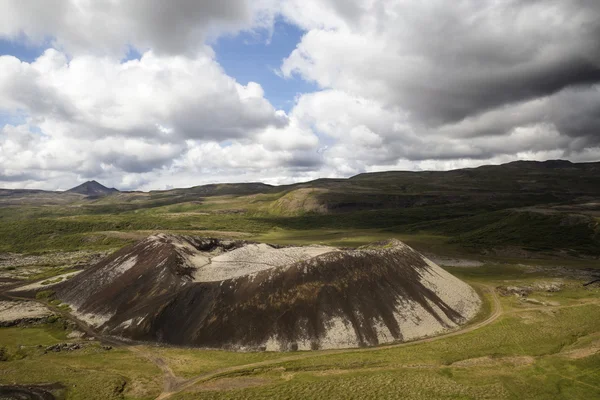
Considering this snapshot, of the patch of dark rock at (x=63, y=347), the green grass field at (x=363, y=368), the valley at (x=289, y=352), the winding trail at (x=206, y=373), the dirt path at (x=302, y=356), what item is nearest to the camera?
the green grass field at (x=363, y=368)

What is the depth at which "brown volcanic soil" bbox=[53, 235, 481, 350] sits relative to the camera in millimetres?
45250

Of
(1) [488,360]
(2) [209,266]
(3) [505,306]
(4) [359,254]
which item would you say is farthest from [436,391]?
(2) [209,266]

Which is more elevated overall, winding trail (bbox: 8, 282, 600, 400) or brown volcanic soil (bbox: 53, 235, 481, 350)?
brown volcanic soil (bbox: 53, 235, 481, 350)

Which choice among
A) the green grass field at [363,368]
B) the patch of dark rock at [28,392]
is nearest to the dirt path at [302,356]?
the green grass field at [363,368]

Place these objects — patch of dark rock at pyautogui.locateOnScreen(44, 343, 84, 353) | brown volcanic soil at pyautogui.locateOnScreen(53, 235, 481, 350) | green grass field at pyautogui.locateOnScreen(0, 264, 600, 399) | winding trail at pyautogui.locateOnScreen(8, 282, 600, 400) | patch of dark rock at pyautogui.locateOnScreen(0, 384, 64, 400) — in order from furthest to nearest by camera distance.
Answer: brown volcanic soil at pyautogui.locateOnScreen(53, 235, 481, 350), patch of dark rock at pyautogui.locateOnScreen(44, 343, 84, 353), winding trail at pyautogui.locateOnScreen(8, 282, 600, 400), green grass field at pyautogui.locateOnScreen(0, 264, 600, 399), patch of dark rock at pyautogui.locateOnScreen(0, 384, 64, 400)

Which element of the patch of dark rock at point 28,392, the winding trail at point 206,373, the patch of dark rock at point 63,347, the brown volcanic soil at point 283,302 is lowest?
the winding trail at point 206,373

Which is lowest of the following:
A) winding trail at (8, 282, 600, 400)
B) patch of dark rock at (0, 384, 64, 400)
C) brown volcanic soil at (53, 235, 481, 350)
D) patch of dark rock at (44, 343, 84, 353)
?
winding trail at (8, 282, 600, 400)

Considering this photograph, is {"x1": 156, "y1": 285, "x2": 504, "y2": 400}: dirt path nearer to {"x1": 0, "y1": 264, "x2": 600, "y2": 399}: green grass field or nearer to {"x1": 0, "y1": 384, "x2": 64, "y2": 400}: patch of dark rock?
{"x1": 0, "y1": 264, "x2": 600, "y2": 399}: green grass field

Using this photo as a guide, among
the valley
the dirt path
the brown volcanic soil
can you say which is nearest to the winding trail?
the dirt path

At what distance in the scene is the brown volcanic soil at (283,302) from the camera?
45.2 meters

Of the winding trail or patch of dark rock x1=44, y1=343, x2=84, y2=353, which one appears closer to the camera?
the winding trail

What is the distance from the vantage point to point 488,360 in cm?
3903

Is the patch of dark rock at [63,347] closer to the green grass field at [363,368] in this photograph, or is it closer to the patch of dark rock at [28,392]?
the green grass field at [363,368]

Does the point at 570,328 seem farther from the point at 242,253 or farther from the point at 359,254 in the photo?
the point at 242,253
